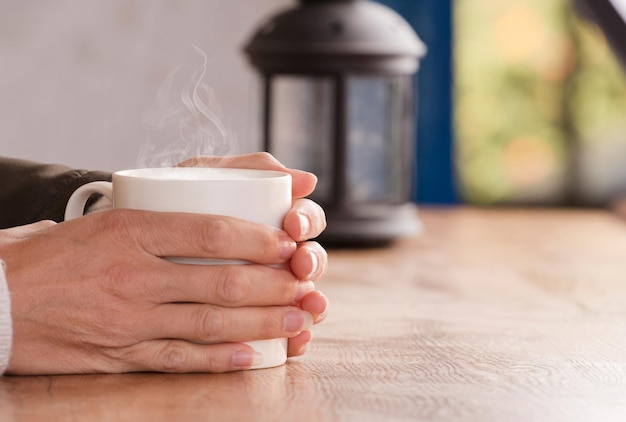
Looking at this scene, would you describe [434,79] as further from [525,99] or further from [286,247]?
[286,247]

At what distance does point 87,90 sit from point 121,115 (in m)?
0.13

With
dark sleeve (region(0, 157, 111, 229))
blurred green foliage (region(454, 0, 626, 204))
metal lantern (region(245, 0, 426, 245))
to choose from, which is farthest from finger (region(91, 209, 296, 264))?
blurred green foliage (region(454, 0, 626, 204))

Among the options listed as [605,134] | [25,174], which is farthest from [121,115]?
[25,174]

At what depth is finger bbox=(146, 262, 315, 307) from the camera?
76 cm

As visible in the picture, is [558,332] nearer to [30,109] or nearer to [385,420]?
[385,420]

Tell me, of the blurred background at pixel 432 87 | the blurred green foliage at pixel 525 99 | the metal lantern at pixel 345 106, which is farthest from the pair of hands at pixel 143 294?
the blurred green foliage at pixel 525 99

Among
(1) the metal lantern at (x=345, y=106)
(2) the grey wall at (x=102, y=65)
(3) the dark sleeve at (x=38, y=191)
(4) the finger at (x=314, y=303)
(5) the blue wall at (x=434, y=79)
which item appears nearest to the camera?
(4) the finger at (x=314, y=303)

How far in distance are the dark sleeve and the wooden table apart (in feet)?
0.89

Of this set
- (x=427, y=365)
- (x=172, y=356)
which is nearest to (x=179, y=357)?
(x=172, y=356)

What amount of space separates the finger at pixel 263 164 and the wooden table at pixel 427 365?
147mm

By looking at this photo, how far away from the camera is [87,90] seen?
3.17 m

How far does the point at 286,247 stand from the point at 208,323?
0.09 meters

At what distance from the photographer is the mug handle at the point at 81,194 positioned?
85 cm

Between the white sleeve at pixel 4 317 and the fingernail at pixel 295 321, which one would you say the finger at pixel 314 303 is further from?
the white sleeve at pixel 4 317
